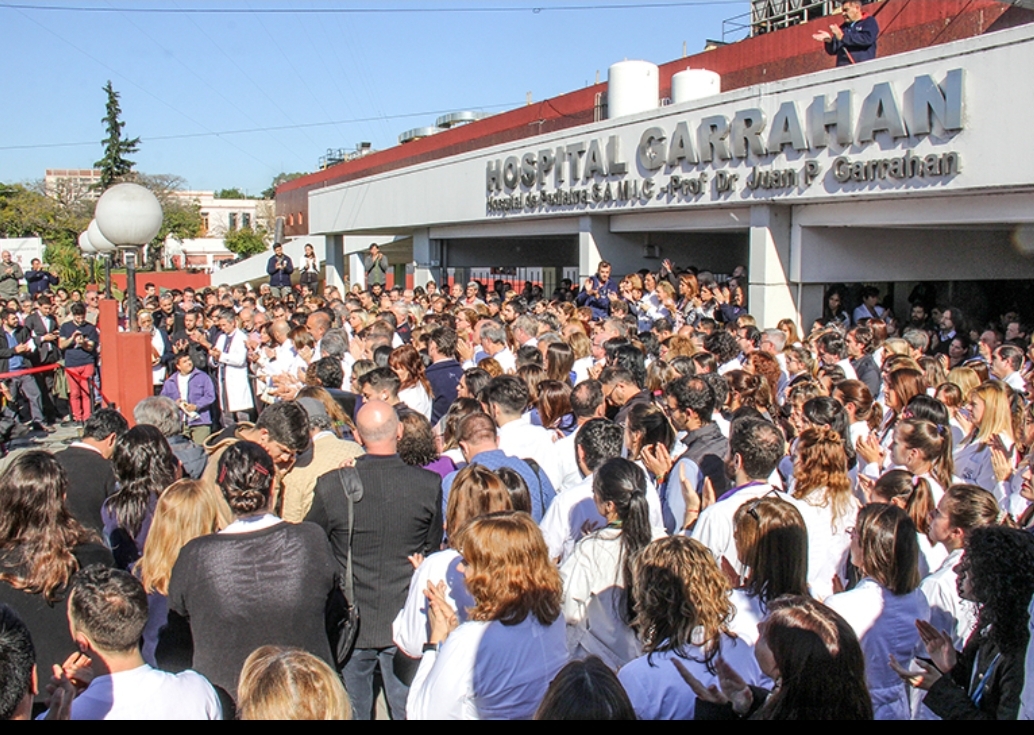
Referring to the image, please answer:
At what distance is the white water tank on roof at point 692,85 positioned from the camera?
559 inches

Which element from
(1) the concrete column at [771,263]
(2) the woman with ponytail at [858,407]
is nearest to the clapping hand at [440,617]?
(2) the woman with ponytail at [858,407]

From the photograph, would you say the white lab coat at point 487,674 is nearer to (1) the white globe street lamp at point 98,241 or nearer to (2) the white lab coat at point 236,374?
(2) the white lab coat at point 236,374

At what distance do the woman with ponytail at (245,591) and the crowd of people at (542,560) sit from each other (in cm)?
1

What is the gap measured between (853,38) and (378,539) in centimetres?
940

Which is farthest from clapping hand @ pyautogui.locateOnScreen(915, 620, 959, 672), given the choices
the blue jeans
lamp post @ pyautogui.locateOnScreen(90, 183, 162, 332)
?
lamp post @ pyautogui.locateOnScreen(90, 183, 162, 332)

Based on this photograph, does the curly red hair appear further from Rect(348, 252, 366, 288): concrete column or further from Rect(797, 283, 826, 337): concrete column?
Rect(348, 252, 366, 288): concrete column

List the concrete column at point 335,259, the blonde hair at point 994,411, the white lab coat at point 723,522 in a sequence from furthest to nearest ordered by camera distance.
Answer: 1. the concrete column at point 335,259
2. the blonde hair at point 994,411
3. the white lab coat at point 723,522

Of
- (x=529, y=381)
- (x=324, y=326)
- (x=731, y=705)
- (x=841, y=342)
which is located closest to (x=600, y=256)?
(x=324, y=326)

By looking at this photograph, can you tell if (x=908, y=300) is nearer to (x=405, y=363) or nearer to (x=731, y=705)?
(x=405, y=363)

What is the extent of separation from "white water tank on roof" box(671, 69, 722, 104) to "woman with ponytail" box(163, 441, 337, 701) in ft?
39.6

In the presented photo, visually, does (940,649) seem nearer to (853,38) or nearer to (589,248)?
(853,38)

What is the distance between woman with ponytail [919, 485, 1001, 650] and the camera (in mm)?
3705
